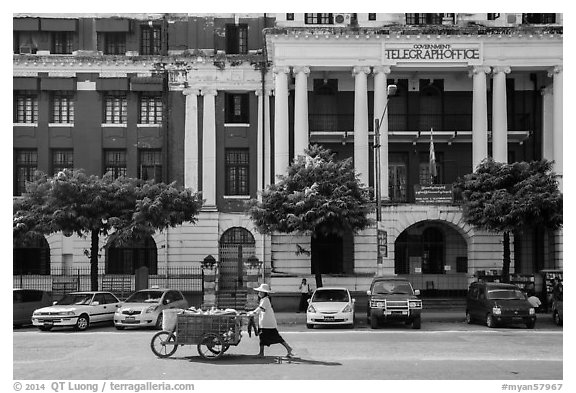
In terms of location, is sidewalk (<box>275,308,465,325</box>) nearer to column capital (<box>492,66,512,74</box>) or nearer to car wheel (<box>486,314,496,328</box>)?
car wheel (<box>486,314,496,328</box>)

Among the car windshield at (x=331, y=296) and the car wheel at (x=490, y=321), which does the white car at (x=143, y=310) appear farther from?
the car wheel at (x=490, y=321)

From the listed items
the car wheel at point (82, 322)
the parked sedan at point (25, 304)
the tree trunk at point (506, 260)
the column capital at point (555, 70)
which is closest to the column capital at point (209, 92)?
the parked sedan at point (25, 304)

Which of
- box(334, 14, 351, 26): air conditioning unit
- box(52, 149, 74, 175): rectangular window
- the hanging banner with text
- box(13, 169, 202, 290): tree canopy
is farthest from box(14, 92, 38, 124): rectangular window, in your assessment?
the hanging banner with text

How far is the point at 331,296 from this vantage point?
96.3ft

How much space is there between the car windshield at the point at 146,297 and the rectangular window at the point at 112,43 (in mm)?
17853

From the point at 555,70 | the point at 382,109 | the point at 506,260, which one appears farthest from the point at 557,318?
the point at 555,70

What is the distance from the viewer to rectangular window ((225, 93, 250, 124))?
1686 inches

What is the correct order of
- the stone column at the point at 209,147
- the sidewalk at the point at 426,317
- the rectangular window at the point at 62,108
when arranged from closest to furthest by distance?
the sidewalk at the point at 426,317 → the stone column at the point at 209,147 → the rectangular window at the point at 62,108

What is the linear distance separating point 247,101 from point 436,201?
11.9m

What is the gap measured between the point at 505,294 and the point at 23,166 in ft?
87.5

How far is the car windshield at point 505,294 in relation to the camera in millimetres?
28719

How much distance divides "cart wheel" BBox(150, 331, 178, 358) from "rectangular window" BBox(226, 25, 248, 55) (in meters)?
25.6

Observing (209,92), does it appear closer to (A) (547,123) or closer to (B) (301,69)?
(B) (301,69)
